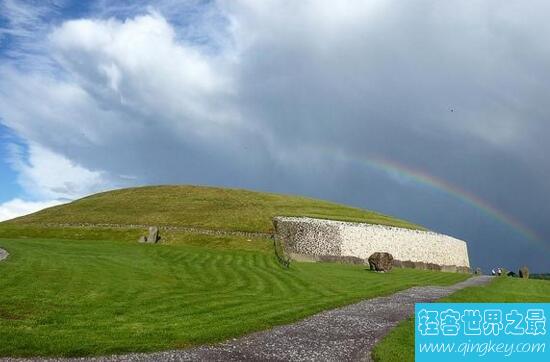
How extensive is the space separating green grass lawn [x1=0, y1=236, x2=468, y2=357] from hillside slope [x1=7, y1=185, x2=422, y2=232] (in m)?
34.7

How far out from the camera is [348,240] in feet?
278

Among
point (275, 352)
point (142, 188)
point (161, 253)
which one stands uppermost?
point (142, 188)

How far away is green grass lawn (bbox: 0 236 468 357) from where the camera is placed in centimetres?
2050

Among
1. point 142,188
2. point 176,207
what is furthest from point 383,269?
point 142,188

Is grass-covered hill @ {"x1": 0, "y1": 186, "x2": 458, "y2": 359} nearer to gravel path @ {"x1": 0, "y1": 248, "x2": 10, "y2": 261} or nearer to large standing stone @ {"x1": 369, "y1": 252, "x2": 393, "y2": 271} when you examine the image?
gravel path @ {"x1": 0, "y1": 248, "x2": 10, "y2": 261}

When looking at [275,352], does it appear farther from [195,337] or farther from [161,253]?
[161,253]

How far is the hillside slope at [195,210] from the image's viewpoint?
9125cm

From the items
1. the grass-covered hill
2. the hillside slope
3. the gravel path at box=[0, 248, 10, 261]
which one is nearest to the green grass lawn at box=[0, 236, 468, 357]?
the grass-covered hill

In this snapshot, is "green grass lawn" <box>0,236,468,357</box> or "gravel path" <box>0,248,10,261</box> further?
"gravel path" <box>0,248,10,261</box>

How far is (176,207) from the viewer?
340ft

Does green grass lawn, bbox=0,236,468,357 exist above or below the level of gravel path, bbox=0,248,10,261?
below

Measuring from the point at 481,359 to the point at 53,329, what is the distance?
18358 mm

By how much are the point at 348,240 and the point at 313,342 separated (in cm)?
6478

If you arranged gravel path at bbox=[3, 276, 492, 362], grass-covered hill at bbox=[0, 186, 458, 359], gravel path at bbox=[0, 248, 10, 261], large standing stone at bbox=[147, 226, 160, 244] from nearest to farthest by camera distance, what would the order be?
gravel path at bbox=[3, 276, 492, 362], grass-covered hill at bbox=[0, 186, 458, 359], gravel path at bbox=[0, 248, 10, 261], large standing stone at bbox=[147, 226, 160, 244]
